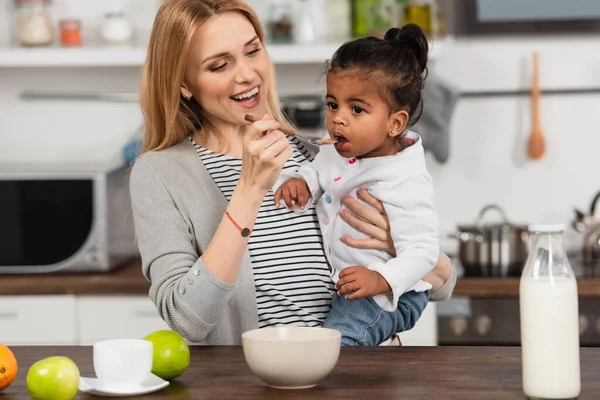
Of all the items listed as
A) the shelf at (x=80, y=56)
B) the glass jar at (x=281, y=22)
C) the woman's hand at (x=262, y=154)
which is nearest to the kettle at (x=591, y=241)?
the shelf at (x=80, y=56)

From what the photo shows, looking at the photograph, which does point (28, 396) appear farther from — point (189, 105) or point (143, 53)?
point (143, 53)

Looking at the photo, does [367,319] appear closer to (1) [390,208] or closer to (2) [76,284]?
(1) [390,208]

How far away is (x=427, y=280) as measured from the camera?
1951mm

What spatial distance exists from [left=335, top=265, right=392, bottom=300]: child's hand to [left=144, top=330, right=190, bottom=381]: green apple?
0.32 meters

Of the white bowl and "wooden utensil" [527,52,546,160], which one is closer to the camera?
the white bowl

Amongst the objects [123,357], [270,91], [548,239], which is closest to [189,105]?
[270,91]

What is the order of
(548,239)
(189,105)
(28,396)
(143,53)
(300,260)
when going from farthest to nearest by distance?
(143,53) → (189,105) → (300,260) → (28,396) → (548,239)

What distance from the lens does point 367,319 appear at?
1.77 metres

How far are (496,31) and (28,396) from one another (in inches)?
99.2

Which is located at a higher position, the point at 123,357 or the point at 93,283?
the point at 123,357

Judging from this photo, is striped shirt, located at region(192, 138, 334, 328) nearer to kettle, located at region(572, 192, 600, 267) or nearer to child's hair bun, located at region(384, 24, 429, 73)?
child's hair bun, located at region(384, 24, 429, 73)

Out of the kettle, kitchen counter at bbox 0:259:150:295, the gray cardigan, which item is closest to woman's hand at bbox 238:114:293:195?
the gray cardigan

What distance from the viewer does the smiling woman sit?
182 cm

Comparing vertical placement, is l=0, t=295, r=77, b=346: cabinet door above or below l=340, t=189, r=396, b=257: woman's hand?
below
